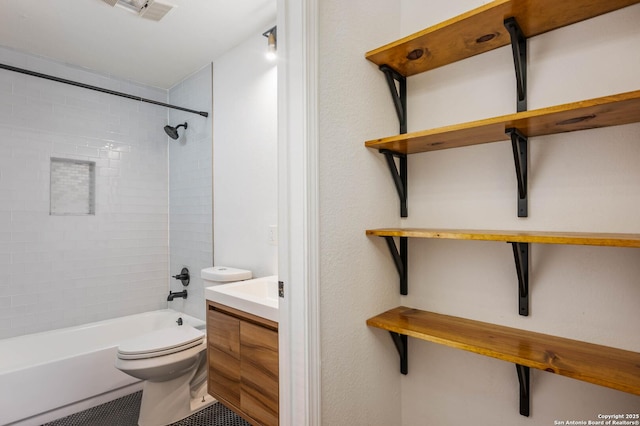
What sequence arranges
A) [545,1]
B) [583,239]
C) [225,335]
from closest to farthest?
1. [583,239]
2. [545,1]
3. [225,335]

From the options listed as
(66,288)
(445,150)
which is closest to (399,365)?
(445,150)

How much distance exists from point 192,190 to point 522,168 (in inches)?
101

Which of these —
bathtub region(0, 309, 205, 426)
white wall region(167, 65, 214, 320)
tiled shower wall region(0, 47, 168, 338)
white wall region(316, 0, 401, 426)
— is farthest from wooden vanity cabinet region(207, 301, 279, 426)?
tiled shower wall region(0, 47, 168, 338)

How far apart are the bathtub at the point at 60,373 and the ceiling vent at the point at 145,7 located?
2.19 meters

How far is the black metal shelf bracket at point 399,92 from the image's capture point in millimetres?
1375

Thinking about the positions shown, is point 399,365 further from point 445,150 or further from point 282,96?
point 282,96

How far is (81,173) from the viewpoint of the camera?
2.73 m

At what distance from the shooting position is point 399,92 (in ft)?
4.76

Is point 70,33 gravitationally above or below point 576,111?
above

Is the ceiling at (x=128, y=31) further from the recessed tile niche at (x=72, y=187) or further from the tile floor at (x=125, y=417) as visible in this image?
the tile floor at (x=125, y=417)

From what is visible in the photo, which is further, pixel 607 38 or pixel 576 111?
pixel 607 38

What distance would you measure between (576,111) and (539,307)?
659 mm

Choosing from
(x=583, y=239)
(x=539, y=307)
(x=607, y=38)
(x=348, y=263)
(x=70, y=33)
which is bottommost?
(x=539, y=307)

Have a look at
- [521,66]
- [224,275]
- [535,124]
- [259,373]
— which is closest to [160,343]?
[224,275]
